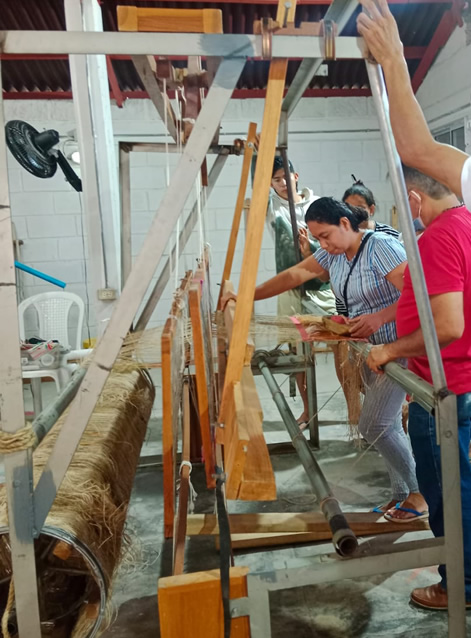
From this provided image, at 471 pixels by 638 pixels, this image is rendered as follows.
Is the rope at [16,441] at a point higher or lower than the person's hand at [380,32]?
lower

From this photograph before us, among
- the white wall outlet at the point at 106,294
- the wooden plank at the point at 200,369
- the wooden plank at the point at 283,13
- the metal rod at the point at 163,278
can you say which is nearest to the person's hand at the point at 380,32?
the wooden plank at the point at 283,13

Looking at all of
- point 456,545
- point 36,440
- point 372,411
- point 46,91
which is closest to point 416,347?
point 456,545

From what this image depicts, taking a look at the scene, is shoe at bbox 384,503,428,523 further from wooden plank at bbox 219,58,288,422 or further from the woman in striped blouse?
wooden plank at bbox 219,58,288,422

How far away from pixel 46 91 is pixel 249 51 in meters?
5.72

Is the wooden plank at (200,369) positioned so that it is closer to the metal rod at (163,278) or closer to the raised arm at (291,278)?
the metal rod at (163,278)

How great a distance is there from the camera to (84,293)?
647cm

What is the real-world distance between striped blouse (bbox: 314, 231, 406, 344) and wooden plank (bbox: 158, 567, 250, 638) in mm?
1471

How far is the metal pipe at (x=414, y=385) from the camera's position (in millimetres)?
1324

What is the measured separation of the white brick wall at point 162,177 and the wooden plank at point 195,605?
4.95 meters

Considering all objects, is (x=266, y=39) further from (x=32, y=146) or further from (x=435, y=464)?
(x=32, y=146)

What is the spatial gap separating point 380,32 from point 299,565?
2.04 meters

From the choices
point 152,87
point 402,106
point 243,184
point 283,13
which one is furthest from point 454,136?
point 283,13

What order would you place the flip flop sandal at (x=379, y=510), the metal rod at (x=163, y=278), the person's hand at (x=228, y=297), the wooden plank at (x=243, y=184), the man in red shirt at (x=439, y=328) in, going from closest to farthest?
the man in red shirt at (x=439, y=328), the person's hand at (x=228, y=297), the flip flop sandal at (x=379, y=510), the wooden plank at (x=243, y=184), the metal rod at (x=163, y=278)

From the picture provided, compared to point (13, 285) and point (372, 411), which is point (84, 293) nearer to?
point (372, 411)
